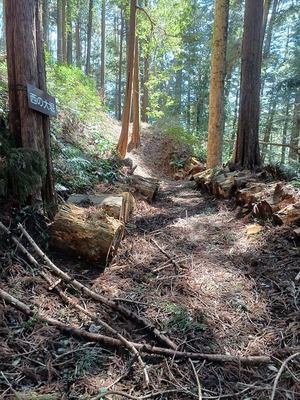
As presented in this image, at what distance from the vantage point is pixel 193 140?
12492mm

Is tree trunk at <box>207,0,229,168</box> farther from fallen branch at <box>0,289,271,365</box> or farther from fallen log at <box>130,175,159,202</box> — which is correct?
fallen branch at <box>0,289,271,365</box>

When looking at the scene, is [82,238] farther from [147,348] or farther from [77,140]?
[77,140]

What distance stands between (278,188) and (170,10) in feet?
27.2

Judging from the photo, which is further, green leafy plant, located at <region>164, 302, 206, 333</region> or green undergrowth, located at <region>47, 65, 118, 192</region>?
green undergrowth, located at <region>47, 65, 118, 192</region>

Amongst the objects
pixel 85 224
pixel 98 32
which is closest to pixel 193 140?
pixel 85 224

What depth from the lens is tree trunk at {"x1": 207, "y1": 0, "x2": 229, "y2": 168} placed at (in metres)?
6.87

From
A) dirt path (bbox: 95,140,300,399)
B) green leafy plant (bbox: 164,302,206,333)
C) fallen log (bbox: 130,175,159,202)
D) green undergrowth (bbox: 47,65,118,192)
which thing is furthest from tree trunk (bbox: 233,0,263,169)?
green leafy plant (bbox: 164,302,206,333)

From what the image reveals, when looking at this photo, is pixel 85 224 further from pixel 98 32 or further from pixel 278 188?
pixel 98 32

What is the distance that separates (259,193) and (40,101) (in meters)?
3.29

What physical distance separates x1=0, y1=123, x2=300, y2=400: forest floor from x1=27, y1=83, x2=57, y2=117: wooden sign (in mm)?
1183

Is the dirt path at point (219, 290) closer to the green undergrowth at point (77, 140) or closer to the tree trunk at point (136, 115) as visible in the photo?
the green undergrowth at point (77, 140)

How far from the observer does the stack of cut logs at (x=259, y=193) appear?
3.40 m

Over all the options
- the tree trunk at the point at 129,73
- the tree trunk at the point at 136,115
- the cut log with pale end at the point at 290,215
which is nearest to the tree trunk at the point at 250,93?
the cut log with pale end at the point at 290,215

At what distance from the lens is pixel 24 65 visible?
281cm
